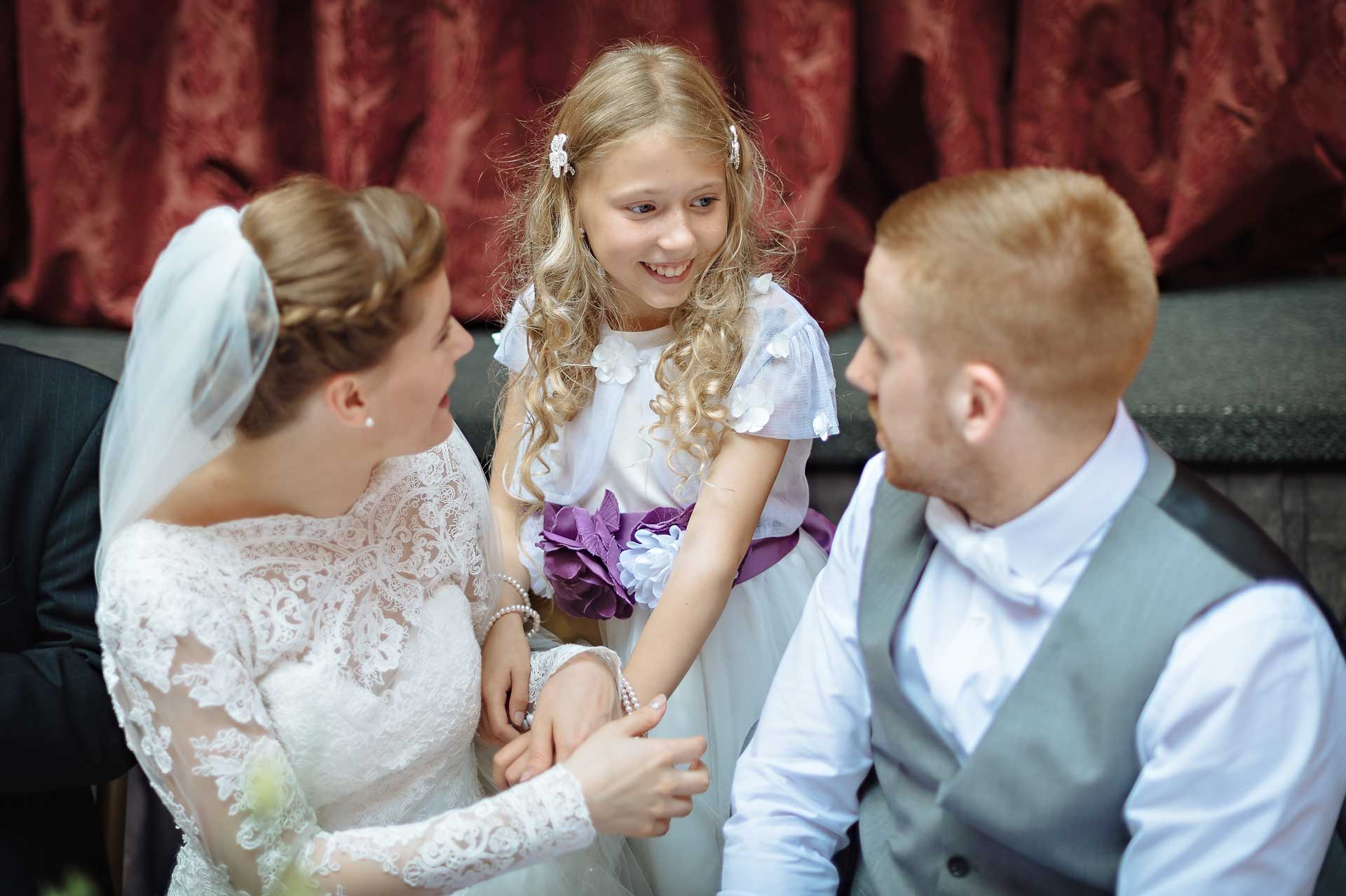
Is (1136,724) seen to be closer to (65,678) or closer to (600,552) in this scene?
(600,552)

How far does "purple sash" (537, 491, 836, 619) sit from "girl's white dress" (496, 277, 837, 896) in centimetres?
3

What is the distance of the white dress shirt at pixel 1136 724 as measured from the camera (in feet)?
3.25

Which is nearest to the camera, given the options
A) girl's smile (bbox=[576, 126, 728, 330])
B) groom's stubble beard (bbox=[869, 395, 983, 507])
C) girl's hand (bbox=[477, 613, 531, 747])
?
groom's stubble beard (bbox=[869, 395, 983, 507])

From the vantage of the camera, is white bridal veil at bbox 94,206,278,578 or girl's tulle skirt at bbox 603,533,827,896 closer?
white bridal veil at bbox 94,206,278,578

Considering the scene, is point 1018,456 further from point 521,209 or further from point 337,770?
point 521,209

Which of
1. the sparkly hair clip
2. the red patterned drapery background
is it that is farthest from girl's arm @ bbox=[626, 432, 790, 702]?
the red patterned drapery background

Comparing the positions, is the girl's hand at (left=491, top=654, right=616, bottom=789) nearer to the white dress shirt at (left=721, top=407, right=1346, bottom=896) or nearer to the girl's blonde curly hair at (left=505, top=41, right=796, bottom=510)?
the white dress shirt at (left=721, top=407, right=1346, bottom=896)

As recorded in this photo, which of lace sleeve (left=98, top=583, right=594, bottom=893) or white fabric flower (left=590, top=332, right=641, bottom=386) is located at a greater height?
white fabric flower (left=590, top=332, right=641, bottom=386)

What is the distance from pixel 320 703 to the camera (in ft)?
4.10

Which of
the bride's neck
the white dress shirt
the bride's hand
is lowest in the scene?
the bride's hand

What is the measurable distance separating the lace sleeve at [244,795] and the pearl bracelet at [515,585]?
1.49ft

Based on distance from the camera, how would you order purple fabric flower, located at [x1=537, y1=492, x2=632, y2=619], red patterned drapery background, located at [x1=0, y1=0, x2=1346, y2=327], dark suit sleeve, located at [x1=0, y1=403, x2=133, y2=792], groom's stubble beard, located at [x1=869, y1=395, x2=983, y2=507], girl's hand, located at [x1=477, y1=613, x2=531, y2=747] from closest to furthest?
groom's stubble beard, located at [x1=869, y1=395, x2=983, y2=507]
dark suit sleeve, located at [x1=0, y1=403, x2=133, y2=792]
girl's hand, located at [x1=477, y1=613, x2=531, y2=747]
purple fabric flower, located at [x1=537, y1=492, x2=632, y2=619]
red patterned drapery background, located at [x1=0, y1=0, x2=1346, y2=327]

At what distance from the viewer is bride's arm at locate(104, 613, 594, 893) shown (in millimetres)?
1157

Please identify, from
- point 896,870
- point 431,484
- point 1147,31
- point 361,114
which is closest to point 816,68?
point 1147,31
